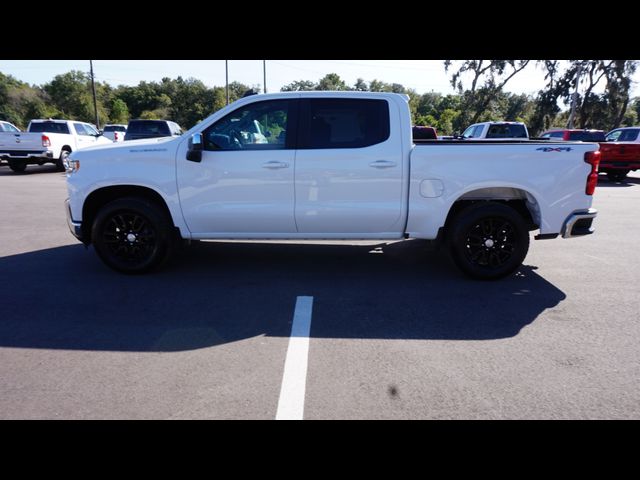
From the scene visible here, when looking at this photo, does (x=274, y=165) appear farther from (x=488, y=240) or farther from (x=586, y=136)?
→ (x=586, y=136)

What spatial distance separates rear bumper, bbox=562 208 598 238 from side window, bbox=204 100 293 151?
11.4 feet

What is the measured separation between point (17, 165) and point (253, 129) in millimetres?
17047

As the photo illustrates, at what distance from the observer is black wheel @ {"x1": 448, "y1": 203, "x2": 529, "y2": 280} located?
5.08m

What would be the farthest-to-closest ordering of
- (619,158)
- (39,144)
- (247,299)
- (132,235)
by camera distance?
(39,144) < (619,158) < (132,235) < (247,299)

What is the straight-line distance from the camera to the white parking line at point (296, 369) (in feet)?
9.02

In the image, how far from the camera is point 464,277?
5.37 meters

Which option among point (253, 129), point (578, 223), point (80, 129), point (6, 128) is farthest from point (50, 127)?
point (578, 223)

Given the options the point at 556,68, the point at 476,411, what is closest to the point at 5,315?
the point at 476,411

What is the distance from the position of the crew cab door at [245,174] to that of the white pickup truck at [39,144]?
12820mm

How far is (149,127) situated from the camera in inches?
682

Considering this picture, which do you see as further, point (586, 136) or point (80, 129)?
point (80, 129)

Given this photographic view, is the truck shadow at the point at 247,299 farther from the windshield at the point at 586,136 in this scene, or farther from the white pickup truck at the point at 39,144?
the windshield at the point at 586,136

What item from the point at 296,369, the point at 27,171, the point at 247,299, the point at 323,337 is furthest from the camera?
the point at 27,171
